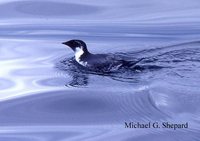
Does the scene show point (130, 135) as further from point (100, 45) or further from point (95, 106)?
point (100, 45)

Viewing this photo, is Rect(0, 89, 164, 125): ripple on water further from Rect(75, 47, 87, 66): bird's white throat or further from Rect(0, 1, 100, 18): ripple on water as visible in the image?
Rect(0, 1, 100, 18): ripple on water

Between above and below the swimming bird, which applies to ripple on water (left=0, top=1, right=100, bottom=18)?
above

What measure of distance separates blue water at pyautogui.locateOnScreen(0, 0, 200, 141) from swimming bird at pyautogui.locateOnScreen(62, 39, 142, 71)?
165 mm

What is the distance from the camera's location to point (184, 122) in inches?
272

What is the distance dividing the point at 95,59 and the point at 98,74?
21.8 inches

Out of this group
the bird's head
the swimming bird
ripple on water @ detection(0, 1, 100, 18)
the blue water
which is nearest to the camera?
the blue water

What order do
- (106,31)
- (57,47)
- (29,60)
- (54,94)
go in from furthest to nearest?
(106,31) → (57,47) → (29,60) → (54,94)

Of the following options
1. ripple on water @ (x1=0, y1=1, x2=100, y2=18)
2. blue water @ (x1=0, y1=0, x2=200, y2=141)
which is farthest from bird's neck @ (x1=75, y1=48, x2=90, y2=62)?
ripple on water @ (x1=0, y1=1, x2=100, y2=18)

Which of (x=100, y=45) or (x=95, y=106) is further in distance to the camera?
(x=100, y=45)

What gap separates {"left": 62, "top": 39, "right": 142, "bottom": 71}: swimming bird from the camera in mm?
9266

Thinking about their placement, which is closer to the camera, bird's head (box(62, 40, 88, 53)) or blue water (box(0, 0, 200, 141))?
blue water (box(0, 0, 200, 141))

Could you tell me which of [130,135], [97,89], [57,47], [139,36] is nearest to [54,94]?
[97,89]

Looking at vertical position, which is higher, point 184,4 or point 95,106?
point 184,4

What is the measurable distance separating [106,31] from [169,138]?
216 inches
